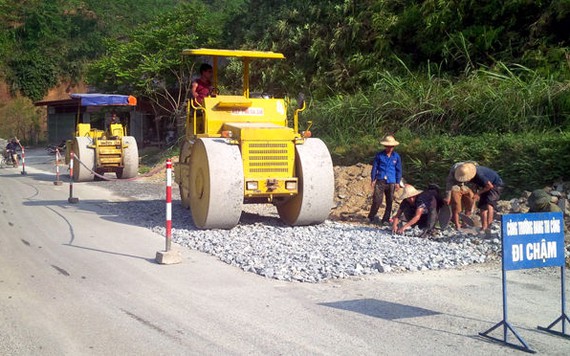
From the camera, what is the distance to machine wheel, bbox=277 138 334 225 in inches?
409

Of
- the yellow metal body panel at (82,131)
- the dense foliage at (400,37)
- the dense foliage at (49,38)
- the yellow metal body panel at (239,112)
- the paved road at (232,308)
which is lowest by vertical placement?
the paved road at (232,308)

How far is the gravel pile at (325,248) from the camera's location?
7.86 meters

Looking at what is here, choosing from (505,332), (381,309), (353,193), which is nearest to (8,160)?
(353,193)

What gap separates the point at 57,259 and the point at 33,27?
50767mm

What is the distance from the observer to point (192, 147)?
11.1 metres

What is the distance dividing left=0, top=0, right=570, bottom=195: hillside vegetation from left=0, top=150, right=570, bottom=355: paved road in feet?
18.8

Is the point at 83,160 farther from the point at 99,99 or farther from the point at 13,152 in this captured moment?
the point at 13,152

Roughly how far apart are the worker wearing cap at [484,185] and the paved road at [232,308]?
2.04 metres

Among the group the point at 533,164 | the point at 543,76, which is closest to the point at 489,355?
the point at 533,164

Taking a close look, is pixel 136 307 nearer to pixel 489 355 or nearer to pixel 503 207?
pixel 489 355

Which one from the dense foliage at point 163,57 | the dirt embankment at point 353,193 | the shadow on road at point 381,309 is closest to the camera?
the shadow on road at point 381,309

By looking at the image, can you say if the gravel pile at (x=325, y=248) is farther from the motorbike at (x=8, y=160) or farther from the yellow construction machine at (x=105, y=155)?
the motorbike at (x=8, y=160)

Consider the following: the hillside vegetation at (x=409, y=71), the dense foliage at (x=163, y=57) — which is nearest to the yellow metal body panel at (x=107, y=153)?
the hillside vegetation at (x=409, y=71)

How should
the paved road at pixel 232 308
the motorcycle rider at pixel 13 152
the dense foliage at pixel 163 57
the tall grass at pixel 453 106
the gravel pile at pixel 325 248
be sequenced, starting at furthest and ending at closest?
1. the motorcycle rider at pixel 13 152
2. the dense foliage at pixel 163 57
3. the tall grass at pixel 453 106
4. the gravel pile at pixel 325 248
5. the paved road at pixel 232 308
